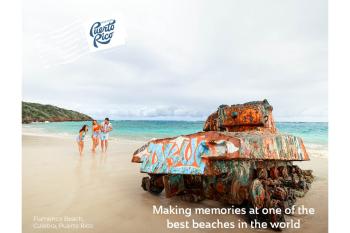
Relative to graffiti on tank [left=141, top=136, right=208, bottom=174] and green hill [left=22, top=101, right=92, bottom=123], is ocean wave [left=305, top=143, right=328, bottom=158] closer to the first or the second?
green hill [left=22, top=101, right=92, bottom=123]

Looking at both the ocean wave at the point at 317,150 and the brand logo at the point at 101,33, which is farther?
the ocean wave at the point at 317,150

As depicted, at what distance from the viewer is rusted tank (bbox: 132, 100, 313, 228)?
429 centimetres

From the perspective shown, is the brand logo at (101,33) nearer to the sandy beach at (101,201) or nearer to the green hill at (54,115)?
the sandy beach at (101,201)

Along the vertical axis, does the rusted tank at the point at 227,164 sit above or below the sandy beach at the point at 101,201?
above

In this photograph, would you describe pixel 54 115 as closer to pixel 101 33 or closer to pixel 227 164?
pixel 101 33

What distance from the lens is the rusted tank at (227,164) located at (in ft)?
14.1

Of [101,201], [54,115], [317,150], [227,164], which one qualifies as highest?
[54,115]

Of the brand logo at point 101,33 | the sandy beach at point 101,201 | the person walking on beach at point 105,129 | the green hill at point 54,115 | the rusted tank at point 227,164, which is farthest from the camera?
the person walking on beach at point 105,129

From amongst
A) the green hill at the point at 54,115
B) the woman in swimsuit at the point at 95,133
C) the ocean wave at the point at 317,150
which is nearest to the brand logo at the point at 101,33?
the green hill at the point at 54,115

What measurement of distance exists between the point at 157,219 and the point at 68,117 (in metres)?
6.95

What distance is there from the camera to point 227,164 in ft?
14.7

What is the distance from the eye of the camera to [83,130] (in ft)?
33.3

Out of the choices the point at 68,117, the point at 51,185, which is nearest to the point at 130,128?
the point at 68,117

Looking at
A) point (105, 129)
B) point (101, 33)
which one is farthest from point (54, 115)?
point (101, 33)
